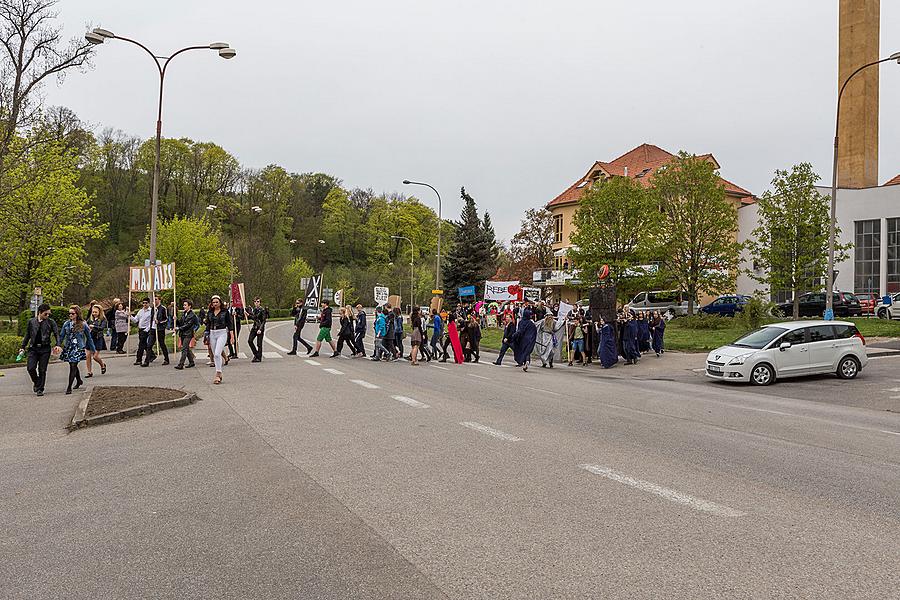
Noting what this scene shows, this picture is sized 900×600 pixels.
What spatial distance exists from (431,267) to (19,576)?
89.4 m

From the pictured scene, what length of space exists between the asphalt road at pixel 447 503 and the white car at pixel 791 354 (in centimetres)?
672

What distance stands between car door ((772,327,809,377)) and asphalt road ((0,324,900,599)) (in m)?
7.10

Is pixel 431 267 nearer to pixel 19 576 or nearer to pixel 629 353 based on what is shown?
pixel 629 353

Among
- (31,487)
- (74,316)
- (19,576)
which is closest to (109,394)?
(74,316)

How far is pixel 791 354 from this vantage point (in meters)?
19.4

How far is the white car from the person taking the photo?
19141mm

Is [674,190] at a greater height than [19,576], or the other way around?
[674,190]

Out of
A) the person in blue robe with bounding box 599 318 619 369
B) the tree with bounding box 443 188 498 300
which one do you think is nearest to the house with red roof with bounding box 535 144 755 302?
the tree with bounding box 443 188 498 300

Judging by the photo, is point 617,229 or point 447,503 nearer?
point 447,503

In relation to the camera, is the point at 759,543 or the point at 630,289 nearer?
the point at 759,543

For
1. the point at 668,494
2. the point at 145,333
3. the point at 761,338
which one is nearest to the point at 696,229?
the point at 761,338

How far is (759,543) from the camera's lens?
16.4ft

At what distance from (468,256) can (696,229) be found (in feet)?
106

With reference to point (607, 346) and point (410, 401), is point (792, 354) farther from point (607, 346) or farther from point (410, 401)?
point (410, 401)
